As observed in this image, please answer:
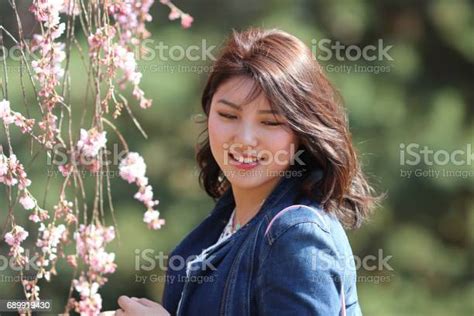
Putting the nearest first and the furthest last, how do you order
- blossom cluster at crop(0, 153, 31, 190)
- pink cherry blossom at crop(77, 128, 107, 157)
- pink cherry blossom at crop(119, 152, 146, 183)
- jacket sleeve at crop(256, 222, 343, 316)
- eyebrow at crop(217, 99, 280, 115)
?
jacket sleeve at crop(256, 222, 343, 316) → eyebrow at crop(217, 99, 280, 115) → blossom cluster at crop(0, 153, 31, 190) → pink cherry blossom at crop(77, 128, 107, 157) → pink cherry blossom at crop(119, 152, 146, 183)

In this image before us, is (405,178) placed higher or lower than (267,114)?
lower

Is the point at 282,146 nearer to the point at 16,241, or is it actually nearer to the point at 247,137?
the point at 247,137

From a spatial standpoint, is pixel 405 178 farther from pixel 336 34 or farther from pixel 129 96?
pixel 129 96

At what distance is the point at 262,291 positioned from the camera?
1380 millimetres

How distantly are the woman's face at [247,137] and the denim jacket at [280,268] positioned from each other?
0.04 meters

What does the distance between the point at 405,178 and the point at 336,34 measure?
2.35ft

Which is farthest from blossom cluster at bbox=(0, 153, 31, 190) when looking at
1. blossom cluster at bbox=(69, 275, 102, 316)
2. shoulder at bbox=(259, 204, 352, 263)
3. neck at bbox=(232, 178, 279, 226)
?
shoulder at bbox=(259, 204, 352, 263)

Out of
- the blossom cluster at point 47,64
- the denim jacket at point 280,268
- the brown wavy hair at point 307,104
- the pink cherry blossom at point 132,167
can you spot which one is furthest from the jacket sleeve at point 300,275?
the pink cherry blossom at point 132,167

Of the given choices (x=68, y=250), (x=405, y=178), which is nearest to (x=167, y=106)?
(x=68, y=250)

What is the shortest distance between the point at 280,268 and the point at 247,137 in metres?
0.23

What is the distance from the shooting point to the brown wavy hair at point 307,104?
4.90 ft

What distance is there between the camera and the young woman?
4.55 feet

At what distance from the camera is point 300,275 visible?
4.44 feet

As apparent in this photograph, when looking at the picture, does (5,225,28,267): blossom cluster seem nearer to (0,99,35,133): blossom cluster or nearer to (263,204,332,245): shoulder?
(0,99,35,133): blossom cluster
